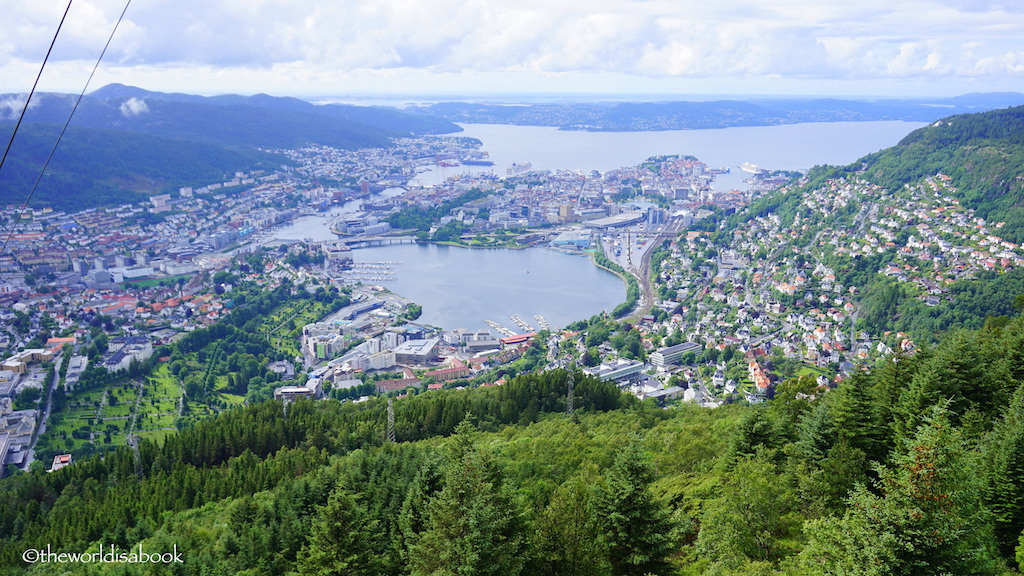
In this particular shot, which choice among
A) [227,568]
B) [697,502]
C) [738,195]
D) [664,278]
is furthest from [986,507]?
[738,195]

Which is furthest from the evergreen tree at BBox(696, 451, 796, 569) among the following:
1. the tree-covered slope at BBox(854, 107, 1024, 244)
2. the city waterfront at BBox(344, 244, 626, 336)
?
the tree-covered slope at BBox(854, 107, 1024, 244)

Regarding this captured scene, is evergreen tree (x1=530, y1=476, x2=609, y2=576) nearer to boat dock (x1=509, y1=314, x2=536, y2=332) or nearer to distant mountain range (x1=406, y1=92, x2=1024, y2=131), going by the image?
boat dock (x1=509, y1=314, x2=536, y2=332)

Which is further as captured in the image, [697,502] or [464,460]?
[697,502]

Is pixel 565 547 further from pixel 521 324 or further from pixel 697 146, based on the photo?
pixel 697 146

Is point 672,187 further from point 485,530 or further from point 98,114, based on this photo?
point 98,114

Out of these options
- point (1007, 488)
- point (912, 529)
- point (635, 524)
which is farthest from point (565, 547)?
point (1007, 488)

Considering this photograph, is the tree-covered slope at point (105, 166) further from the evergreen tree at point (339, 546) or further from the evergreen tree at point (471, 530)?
the evergreen tree at point (471, 530)
